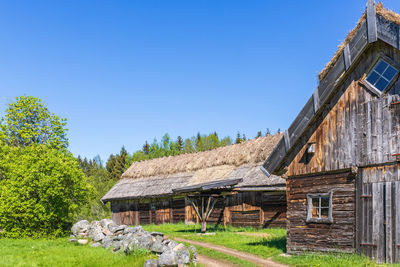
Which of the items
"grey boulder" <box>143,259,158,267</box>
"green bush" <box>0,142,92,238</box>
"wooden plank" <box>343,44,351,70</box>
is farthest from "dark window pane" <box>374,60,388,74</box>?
"green bush" <box>0,142,92,238</box>

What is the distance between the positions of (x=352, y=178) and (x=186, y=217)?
717 inches

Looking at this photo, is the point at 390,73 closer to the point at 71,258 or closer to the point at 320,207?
the point at 320,207

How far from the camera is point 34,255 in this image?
44.0 feet

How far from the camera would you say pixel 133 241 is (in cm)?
1311

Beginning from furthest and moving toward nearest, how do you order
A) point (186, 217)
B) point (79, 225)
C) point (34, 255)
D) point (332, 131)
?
point (186, 217)
point (79, 225)
point (34, 255)
point (332, 131)

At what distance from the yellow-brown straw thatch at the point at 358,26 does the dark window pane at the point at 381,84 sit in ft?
5.19

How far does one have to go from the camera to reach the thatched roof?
79.3ft

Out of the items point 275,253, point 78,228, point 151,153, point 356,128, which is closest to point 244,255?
point 275,253

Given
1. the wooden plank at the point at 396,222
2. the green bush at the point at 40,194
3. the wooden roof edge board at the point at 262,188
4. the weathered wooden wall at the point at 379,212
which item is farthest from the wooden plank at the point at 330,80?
the green bush at the point at 40,194

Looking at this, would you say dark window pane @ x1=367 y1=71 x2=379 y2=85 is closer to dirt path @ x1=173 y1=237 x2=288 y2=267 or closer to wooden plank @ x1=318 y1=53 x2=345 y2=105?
wooden plank @ x1=318 y1=53 x2=345 y2=105

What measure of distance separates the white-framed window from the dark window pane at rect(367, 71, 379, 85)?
11.7 ft

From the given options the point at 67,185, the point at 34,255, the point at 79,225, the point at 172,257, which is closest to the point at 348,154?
the point at 172,257

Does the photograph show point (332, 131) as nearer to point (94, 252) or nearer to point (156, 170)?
point (94, 252)

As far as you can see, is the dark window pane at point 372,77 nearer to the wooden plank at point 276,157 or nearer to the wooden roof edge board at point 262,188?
the wooden plank at point 276,157
